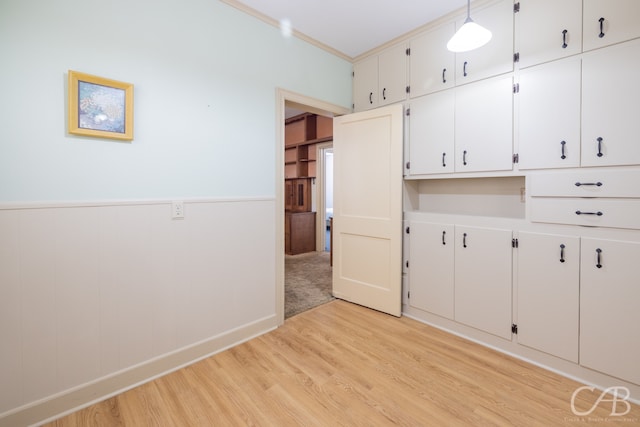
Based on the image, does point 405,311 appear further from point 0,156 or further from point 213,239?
point 0,156

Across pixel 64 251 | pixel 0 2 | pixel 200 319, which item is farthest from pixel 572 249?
pixel 0 2

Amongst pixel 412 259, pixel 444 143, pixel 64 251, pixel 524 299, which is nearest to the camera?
pixel 64 251

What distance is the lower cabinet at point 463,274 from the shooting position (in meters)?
2.23

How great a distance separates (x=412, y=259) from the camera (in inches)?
110

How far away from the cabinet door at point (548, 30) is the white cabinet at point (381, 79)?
3.12 feet

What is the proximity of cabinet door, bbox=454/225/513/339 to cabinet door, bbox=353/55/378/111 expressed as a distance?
1.58m

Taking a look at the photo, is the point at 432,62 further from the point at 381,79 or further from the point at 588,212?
the point at 588,212

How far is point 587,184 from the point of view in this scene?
71.6 inches

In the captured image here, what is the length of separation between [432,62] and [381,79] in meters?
0.55

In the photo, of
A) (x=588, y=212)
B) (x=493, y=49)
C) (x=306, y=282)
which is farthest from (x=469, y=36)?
(x=306, y=282)

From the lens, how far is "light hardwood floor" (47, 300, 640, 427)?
1.59m

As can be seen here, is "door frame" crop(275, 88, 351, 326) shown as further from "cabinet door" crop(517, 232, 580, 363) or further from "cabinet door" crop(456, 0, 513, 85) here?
"cabinet door" crop(517, 232, 580, 363)

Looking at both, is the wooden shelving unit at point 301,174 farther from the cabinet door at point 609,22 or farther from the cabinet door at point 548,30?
the cabinet door at point 609,22

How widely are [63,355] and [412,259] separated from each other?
8.56 ft
